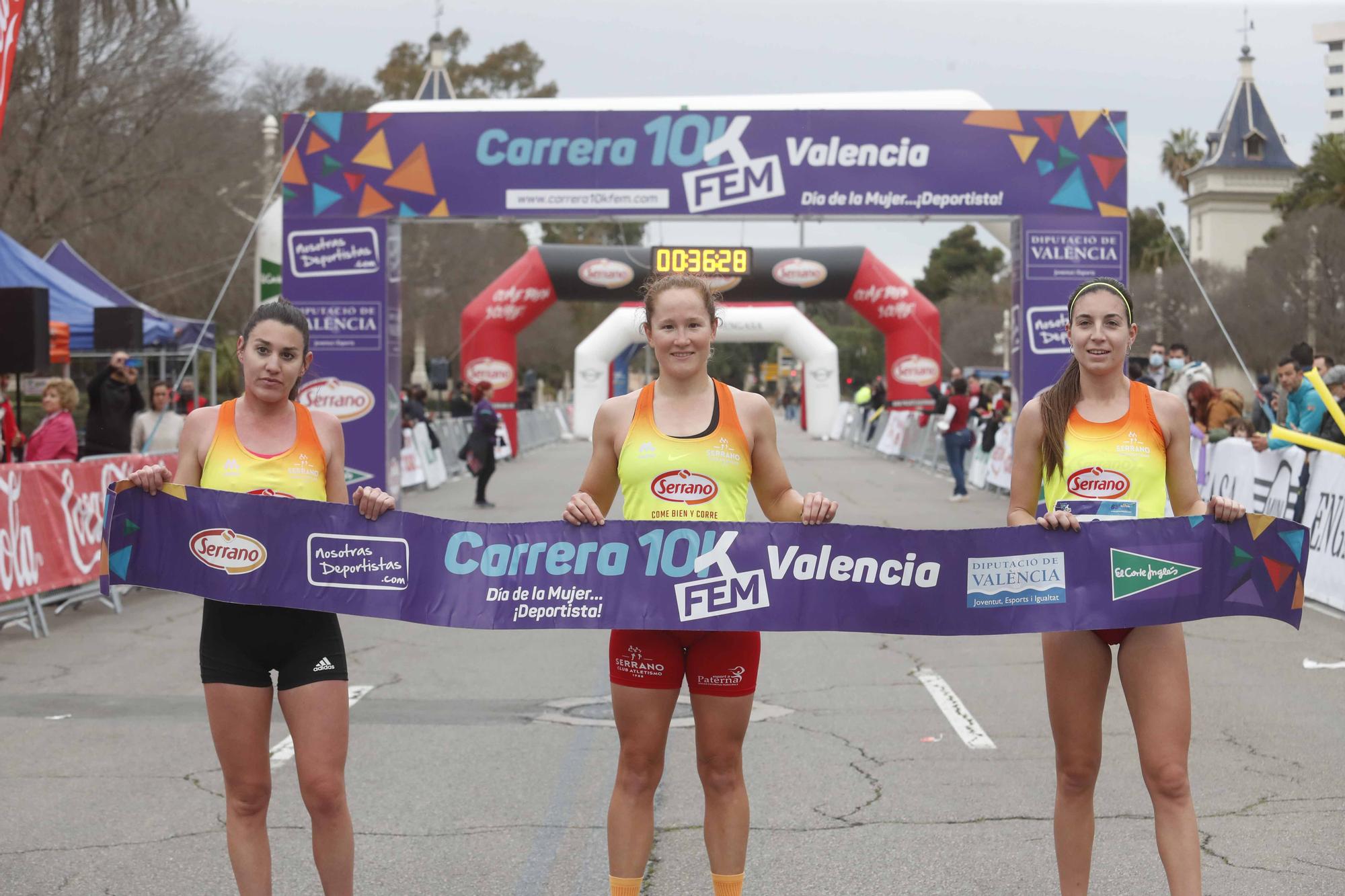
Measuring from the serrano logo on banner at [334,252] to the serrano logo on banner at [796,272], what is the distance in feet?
49.9

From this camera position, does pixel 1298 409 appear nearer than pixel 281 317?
No

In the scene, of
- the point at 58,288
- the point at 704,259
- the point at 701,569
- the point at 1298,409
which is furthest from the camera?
the point at 704,259

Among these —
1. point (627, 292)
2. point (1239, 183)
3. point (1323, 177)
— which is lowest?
point (627, 292)

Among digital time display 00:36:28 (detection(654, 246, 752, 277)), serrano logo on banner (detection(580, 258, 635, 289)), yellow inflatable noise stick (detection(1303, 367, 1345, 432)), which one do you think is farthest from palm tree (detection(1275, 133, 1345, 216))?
yellow inflatable noise stick (detection(1303, 367, 1345, 432))

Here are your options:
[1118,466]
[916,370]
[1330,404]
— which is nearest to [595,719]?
[1118,466]

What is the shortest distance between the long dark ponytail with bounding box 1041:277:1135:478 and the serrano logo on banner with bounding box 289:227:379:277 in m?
15.1

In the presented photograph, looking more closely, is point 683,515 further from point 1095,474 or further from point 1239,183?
point 1239,183

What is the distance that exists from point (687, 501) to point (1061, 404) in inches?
43.5

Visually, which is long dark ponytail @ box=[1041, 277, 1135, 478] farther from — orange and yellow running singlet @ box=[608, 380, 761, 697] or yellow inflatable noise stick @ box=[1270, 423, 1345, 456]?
yellow inflatable noise stick @ box=[1270, 423, 1345, 456]

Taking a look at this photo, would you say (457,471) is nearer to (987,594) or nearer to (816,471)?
(816,471)

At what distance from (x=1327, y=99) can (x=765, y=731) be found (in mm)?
139322

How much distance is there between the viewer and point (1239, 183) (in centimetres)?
7719

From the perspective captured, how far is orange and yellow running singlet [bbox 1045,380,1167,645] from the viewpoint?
4.16 meters

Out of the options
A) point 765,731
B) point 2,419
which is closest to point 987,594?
point 765,731
